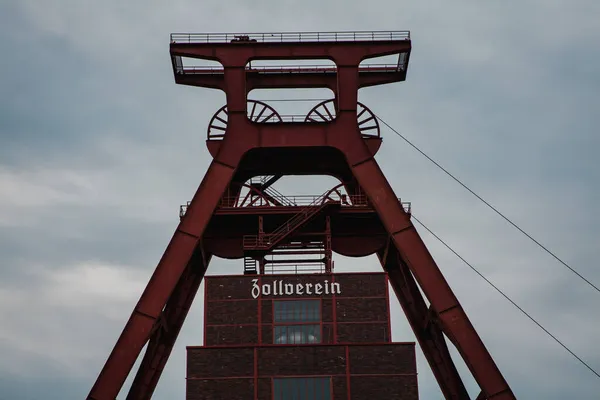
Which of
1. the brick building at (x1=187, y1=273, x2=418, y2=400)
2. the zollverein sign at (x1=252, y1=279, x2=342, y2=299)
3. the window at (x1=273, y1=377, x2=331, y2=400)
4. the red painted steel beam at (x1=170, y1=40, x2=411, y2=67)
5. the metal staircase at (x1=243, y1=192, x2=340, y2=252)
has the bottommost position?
the window at (x1=273, y1=377, x2=331, y2=400)

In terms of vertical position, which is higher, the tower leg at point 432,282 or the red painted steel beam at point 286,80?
the red painted steel beam at point 286,80

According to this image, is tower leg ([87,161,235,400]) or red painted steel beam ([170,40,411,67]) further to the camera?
red painted steel beam ([170,40,411,67])

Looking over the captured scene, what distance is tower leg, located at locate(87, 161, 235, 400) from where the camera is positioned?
124 feet

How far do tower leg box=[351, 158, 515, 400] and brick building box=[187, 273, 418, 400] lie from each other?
1.71 metres

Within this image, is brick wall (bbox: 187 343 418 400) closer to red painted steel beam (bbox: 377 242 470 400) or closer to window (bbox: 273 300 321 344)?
window (bbox: 273 300 321 344)

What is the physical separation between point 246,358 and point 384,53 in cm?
1469

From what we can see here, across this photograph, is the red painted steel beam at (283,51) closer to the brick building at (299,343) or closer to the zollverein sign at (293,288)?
the brick building at (299,343)

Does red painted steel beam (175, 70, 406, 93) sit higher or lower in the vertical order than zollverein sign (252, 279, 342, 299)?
higher

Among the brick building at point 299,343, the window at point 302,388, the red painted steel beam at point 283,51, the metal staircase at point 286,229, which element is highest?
the red painted steel beam at point 283,51

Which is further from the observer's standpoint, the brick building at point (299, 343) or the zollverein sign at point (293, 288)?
the zollverein sign at point (293, 288)

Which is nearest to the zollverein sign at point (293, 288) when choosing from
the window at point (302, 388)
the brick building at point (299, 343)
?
the brick building at point (299, 343)

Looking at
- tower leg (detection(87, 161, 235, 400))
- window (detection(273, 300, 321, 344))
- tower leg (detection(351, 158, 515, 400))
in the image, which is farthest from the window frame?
tower leg (detection(87, 161, 235, 400))

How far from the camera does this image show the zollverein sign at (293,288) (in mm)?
39344

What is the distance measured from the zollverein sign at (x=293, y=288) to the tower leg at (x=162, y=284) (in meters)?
3.15
